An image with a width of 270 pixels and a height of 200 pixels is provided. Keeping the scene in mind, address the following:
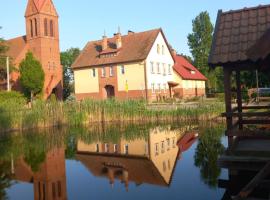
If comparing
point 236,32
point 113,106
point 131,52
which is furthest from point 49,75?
point 236,32

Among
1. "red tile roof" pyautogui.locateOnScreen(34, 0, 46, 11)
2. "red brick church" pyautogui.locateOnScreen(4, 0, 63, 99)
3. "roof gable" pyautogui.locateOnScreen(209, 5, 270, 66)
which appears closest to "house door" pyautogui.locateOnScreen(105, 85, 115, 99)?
"red brick church" pyautogui.locateOnScreen(4, 0, 63, 99)

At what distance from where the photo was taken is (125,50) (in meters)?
55.0

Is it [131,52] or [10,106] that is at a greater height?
[131,52]

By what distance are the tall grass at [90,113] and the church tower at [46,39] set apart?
27.9 m

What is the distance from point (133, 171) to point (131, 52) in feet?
132

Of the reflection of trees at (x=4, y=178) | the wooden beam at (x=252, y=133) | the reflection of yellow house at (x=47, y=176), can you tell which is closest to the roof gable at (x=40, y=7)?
the reflection of yellow house at (x=47, y=176)

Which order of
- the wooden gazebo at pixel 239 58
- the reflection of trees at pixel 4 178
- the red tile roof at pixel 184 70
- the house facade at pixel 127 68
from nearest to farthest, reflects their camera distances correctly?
1. the wooden gazebo at pixel 239 58
2. the reflection of trees at pixel 4 178
3. the house facade at pixel 127 68
4. the red tile roof at pixel 184 70

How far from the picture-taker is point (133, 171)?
14.7 metres

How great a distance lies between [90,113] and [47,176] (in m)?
19.9

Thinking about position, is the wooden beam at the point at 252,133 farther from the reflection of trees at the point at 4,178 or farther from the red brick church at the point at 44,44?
the red brick church at the point at 44,44

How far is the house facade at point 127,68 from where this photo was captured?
52.5 meters

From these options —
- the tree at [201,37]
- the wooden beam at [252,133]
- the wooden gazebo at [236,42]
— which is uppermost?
the tree at [201,37]

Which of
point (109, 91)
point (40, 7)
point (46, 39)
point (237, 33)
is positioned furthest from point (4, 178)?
point (40, 7)

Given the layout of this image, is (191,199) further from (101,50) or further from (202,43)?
(202,43)
